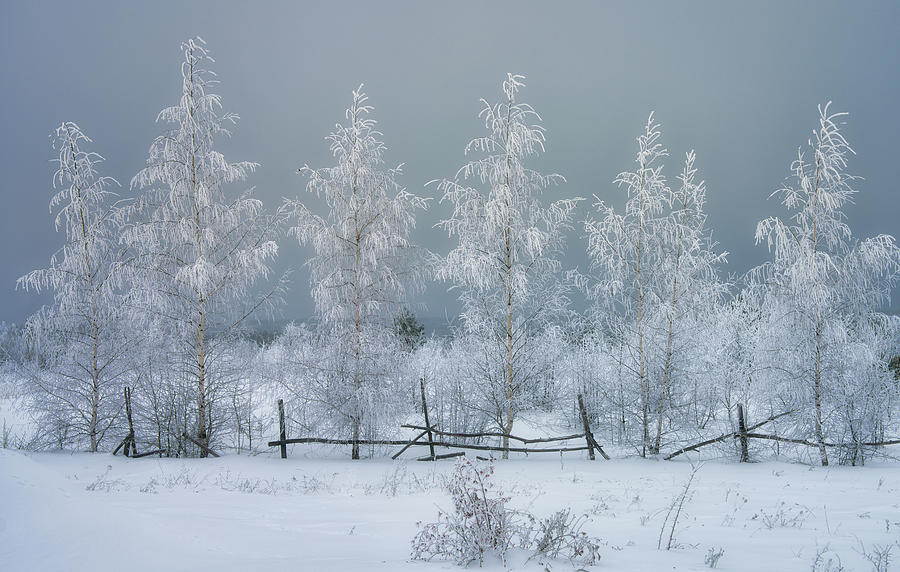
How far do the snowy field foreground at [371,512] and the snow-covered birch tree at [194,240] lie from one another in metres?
2.99

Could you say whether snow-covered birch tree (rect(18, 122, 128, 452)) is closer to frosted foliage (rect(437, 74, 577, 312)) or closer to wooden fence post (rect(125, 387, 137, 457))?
wooden fence post (rect(125, 387, 137, 457))

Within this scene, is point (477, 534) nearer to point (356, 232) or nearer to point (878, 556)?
point (878, 556)

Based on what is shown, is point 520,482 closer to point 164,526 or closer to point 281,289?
point 164,526

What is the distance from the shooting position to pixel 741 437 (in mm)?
12336

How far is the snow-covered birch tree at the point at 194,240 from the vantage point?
12.4 metres

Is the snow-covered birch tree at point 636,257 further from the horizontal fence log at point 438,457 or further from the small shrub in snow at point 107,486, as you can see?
the small shrub in snow at point 107,486

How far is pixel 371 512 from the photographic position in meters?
7.05

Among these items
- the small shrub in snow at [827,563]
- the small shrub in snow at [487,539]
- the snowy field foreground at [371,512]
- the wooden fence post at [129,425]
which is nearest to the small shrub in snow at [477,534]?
the small shrub in snow at [487,539]

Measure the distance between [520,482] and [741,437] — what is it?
238 inches

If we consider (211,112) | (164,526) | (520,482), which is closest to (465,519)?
(164,526)

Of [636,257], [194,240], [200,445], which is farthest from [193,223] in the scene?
[636,257]

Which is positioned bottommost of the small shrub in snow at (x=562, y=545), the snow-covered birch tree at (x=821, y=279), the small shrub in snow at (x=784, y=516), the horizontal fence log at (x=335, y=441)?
the small shrub in snow at (x=784, y=516)

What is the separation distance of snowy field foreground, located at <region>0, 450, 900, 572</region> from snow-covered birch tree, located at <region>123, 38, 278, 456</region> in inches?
118

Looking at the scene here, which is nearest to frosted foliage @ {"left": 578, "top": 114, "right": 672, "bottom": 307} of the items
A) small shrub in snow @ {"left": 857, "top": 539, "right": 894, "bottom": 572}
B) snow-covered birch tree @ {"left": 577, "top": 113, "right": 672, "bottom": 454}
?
snow-covered birch tree @ {"left": 577, "top": 113, "right": 672, "bottom": 454}
